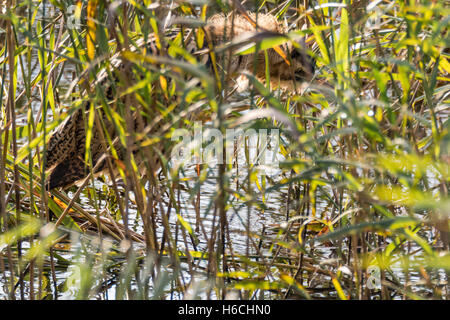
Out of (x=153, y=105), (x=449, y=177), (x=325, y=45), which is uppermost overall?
(x=325, y=45)

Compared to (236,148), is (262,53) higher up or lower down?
higher up

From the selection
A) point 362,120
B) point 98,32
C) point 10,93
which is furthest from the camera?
point 10,93

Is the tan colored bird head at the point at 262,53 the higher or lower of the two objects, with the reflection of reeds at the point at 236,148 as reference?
higher

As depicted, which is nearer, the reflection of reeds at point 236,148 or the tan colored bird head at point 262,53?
the reflection of reeds at point 236,148

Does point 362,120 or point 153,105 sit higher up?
point 153,105

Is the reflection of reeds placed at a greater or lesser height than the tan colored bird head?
lesser

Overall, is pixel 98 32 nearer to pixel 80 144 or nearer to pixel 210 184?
pixel 80 144

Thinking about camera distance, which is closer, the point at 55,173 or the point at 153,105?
the point at 153,105

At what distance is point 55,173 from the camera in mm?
2170

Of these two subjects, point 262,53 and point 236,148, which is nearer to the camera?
point 236,148

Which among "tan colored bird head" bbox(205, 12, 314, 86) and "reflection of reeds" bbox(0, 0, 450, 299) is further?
"tan colored bird head" bbox(205, 12, 314, 86)
